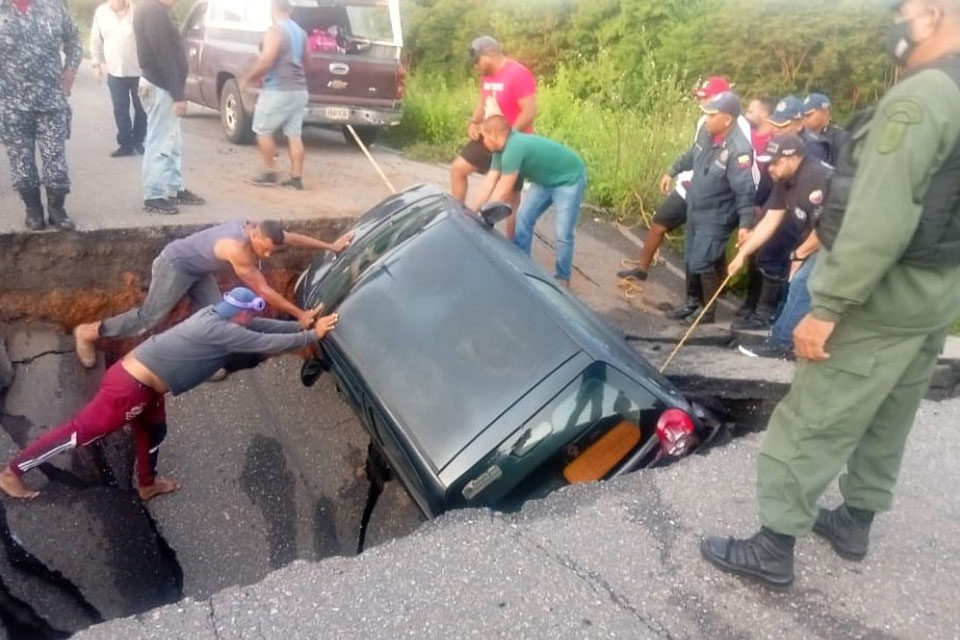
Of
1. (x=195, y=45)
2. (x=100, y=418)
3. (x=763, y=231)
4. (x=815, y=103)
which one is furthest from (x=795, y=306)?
(x=195, y=45)

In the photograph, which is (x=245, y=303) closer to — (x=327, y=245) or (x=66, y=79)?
(x=327, y=245)

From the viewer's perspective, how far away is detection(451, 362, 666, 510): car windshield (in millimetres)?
3402

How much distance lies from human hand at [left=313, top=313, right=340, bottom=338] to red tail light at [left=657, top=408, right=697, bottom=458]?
1.59 m

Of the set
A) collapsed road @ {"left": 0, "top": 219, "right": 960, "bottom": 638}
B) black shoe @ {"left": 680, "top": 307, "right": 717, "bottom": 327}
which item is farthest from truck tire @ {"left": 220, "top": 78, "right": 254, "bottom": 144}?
black shoe @ {"left": 680, "top": 307, "right": 717, "bottom": 327}

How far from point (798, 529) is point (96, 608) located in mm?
3346

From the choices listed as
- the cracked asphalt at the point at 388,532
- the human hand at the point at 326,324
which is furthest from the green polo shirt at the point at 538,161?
the human hand at the point at 326,324

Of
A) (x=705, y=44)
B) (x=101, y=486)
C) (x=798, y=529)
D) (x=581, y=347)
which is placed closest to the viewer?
(x=798, y=529)

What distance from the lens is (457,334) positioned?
375 centimetres

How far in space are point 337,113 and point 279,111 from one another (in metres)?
2.62

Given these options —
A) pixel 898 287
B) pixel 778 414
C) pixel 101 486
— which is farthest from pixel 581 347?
pixel 101 486

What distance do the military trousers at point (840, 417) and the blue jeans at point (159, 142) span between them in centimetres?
528

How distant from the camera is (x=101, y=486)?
16.7 ft

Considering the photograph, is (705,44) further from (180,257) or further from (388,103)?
(180,257)

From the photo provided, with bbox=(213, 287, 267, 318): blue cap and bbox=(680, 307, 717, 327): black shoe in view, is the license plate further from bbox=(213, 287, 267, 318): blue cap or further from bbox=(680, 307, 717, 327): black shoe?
bbox=(213, 287, 267, 318): blue cap
